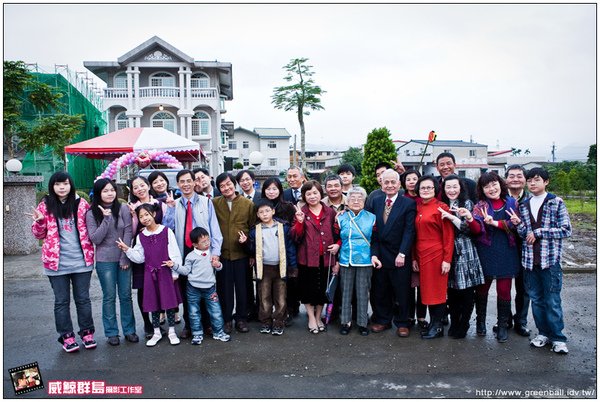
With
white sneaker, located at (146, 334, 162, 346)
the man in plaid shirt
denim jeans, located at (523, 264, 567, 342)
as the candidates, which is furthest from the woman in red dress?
white sneaker, located at (146, 334, 162, 346)

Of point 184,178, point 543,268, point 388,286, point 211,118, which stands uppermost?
point 211,118

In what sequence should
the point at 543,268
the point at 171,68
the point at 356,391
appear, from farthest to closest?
the point at 171,68
the point at 543,268
the point at 356,391

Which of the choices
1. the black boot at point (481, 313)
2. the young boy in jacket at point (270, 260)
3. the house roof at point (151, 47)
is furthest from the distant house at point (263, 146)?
the black boot at point (481, 313)

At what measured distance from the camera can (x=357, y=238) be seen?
15.0 ft

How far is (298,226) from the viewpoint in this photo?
4621 millimetres

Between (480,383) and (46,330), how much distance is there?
4626 mm

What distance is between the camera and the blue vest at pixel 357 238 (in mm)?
4566

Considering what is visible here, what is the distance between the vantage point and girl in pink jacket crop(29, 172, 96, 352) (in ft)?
13.6

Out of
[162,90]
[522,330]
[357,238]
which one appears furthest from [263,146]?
[522,330]

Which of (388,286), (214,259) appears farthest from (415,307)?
(214,259)

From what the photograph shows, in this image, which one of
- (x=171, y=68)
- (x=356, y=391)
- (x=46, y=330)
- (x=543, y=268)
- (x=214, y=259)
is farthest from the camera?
(x=171, y=68)

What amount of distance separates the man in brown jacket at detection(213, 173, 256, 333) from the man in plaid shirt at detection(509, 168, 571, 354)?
9.23ft

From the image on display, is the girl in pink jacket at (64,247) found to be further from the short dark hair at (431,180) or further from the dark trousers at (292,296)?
the short dark hair at (431,180)

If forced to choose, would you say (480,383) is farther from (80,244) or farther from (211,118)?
(211,118)
